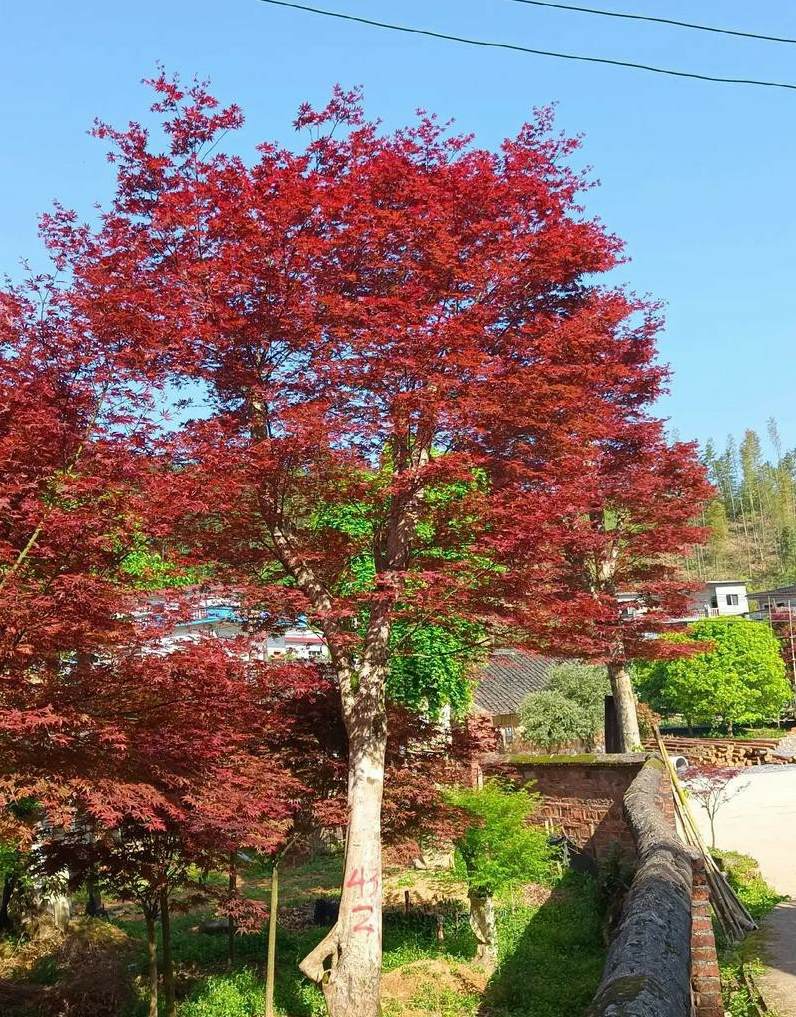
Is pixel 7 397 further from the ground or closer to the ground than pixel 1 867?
further from the ground

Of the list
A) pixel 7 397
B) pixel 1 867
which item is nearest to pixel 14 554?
pixel 7 397

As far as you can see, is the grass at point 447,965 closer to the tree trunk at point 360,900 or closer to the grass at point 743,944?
the tree trunk at point 360,900

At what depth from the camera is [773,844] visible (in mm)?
15938

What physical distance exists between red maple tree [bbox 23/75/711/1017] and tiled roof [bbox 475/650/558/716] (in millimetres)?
21781

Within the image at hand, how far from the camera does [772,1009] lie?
22.7 feet

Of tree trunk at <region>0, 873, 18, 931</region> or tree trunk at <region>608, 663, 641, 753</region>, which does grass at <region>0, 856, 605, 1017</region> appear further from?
tree trunk at <region>608, 663, 641, 753</region>

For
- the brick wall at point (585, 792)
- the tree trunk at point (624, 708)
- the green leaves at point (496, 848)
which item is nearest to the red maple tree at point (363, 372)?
the green leaves at point (496, 848)

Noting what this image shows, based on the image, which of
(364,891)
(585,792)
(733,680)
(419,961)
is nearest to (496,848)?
(419,961)

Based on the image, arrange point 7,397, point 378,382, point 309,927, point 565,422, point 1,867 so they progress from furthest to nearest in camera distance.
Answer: point 309,927 < point 1,867 < point 565,422 < point 378,382 < point 7,397

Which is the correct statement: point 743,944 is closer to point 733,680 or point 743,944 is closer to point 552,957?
point 552,957

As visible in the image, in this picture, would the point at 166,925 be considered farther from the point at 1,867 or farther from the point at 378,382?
the point at 378,382

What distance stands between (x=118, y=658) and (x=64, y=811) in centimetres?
132

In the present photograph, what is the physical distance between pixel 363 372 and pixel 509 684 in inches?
1066

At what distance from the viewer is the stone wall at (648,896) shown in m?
3.69
